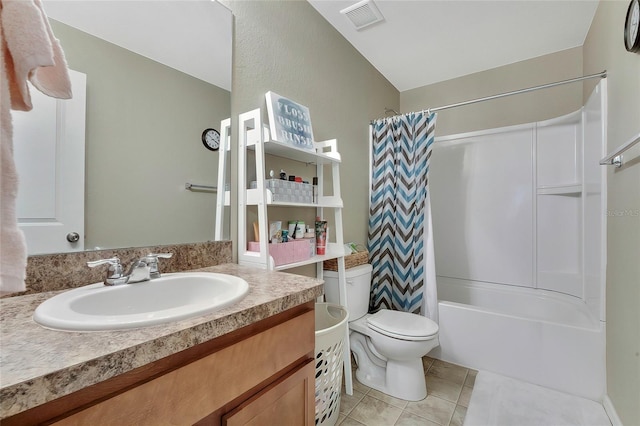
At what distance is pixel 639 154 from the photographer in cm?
117

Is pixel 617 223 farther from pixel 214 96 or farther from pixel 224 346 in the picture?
pixel 214 96

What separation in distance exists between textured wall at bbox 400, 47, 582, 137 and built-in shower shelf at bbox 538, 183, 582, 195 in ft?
1.94

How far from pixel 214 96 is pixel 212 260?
71 centimetres

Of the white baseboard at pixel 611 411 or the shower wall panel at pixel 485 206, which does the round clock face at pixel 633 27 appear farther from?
the white baseboard at pixel 611 411

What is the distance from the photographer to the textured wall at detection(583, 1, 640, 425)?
1.20 metres

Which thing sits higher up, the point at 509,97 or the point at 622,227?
the point at 509,97

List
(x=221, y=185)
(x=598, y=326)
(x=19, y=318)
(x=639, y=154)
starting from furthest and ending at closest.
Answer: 1. (x=598, y=326)
2. (x=221, y=185)
3. (x=639, y=154)
4. (x=19, y=318)

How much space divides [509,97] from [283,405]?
2905 mm

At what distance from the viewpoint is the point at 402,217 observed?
2125 mm

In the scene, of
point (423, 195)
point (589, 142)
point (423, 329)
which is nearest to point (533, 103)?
point (589, 142)

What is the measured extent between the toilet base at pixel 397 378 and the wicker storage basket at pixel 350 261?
510 mm

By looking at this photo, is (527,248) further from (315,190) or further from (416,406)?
(315,190)

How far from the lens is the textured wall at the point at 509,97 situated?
89.8 inches

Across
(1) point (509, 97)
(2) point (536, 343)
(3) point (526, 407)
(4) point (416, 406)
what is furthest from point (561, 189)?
(4) point (416, 406)
